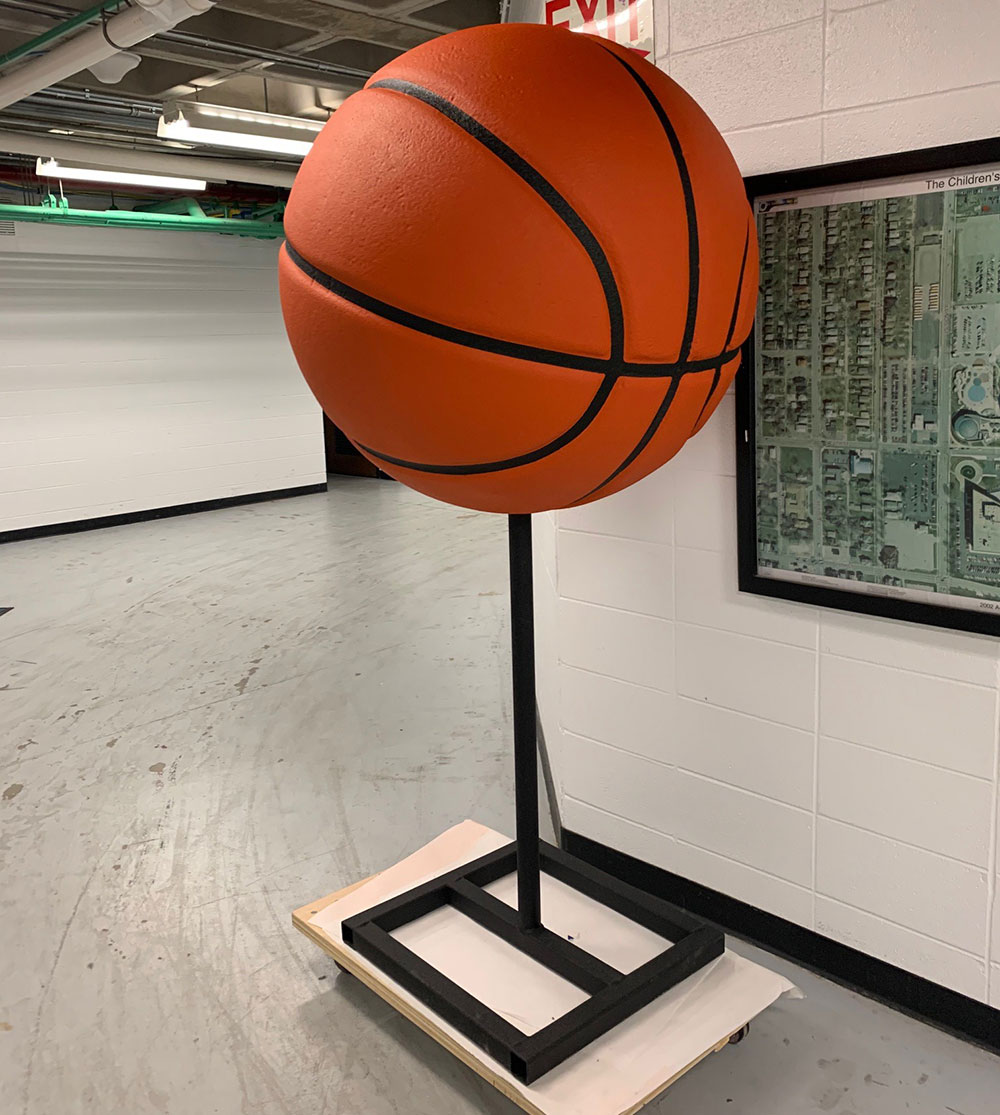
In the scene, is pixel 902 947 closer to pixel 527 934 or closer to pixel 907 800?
pixel 907 800

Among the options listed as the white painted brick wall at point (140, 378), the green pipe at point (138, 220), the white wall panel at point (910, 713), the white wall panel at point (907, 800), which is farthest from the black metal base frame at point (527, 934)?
the white painted brick wall at point (140, 378)

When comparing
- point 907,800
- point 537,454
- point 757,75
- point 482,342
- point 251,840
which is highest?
point 757,75

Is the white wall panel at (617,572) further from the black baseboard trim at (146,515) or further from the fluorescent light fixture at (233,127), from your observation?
the black baseboard trim at (146,515)

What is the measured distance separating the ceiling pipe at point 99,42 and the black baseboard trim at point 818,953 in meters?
3.13

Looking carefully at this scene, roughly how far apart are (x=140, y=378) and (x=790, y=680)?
24.8 feet

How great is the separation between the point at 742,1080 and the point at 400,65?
1937 millimetres

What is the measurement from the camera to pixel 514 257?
1.41 m

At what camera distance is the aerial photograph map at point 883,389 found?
1.80 metres

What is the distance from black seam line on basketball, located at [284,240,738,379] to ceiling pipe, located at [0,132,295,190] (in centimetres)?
563

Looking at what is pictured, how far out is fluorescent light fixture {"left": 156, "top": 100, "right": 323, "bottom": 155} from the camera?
5172 mm

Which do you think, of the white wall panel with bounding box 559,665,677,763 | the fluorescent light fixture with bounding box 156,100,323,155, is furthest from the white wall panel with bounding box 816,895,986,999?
the fluorescent light fixture with bounding box 156,100,323,155

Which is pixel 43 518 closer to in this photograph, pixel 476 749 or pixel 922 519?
pixel 476 749

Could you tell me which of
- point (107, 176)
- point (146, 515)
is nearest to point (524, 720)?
point (107, 176)

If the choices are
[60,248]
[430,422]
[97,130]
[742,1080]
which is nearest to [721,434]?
[430,422]
